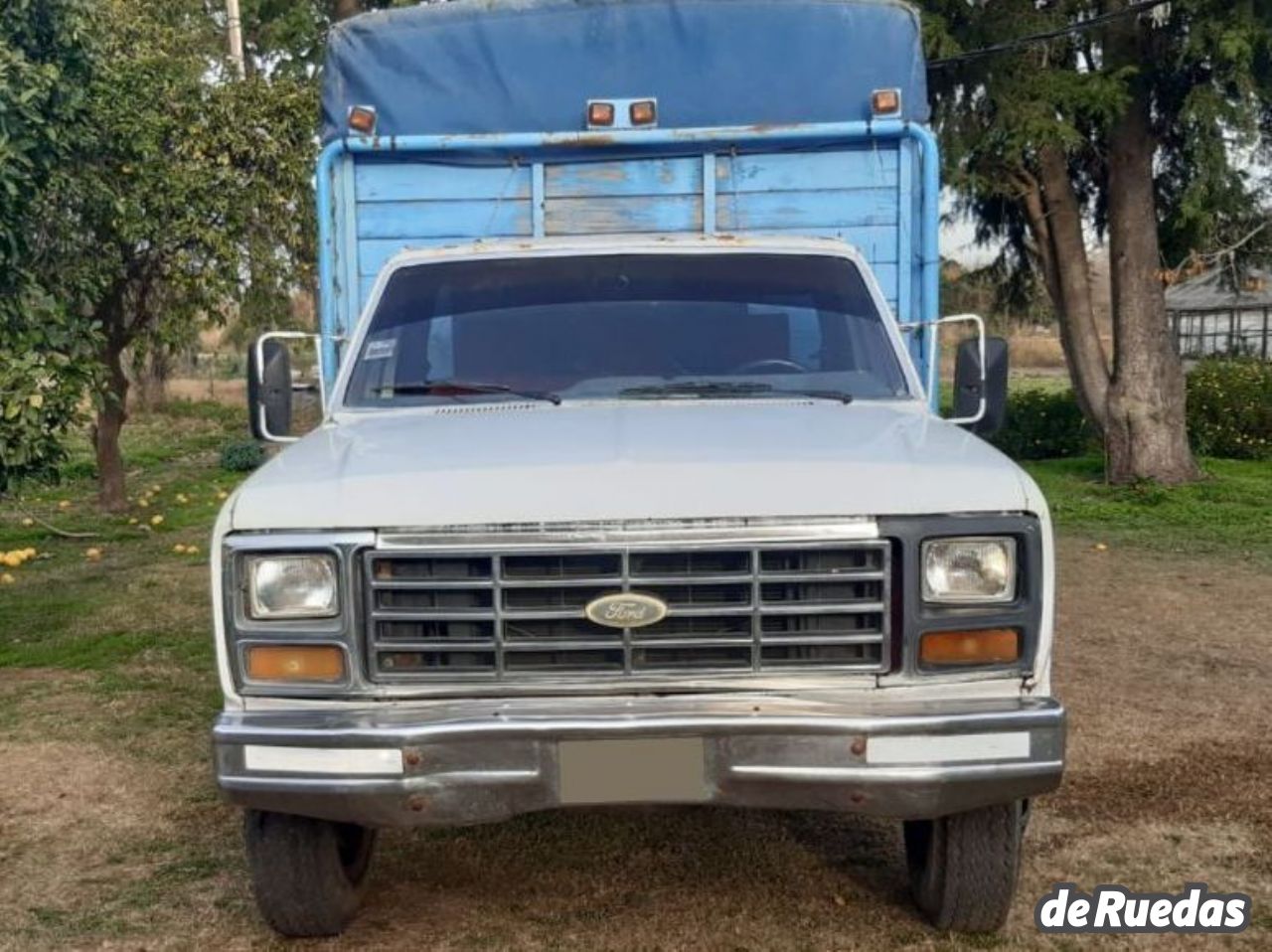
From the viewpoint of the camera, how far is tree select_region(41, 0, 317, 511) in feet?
36.7

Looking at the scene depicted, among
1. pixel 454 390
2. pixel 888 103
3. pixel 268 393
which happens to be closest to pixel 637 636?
pixel 454 390

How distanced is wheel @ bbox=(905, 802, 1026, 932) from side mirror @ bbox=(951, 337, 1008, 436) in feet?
5.12

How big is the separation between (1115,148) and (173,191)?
9175 millimetres

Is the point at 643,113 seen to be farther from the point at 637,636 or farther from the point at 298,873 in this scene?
the point at 298,873

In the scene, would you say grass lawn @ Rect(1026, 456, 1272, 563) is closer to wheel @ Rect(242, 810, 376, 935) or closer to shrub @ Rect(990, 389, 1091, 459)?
shrub @ Rect(990, 389, 1091, 459)

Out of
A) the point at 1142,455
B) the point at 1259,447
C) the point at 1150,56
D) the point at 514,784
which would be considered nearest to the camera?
the point at 514,784

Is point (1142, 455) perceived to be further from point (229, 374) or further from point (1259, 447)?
point (229, 374)

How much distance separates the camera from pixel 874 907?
4.30 metres

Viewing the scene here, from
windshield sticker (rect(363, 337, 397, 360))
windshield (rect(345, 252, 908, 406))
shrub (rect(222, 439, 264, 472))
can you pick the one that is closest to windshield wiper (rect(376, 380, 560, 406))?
windshield (rect(345, 252, 908, 406))

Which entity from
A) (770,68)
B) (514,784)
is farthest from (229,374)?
(514,784)

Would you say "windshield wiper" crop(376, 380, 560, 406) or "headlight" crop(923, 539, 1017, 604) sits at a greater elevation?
"windshield wiper" crop(376, 380, 560, 406)

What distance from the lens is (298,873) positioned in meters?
3.91

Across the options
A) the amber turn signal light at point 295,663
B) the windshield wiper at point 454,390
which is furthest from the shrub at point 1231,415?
the amber turn signal light at point 295,663

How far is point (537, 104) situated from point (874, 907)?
3826mm
